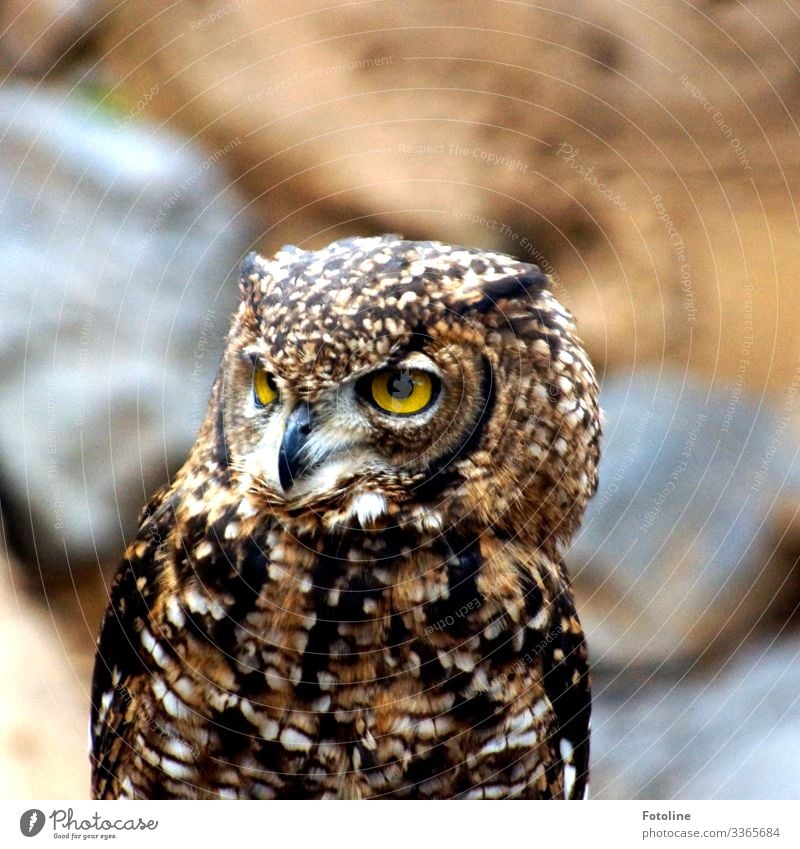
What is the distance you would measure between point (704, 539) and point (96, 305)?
68cm

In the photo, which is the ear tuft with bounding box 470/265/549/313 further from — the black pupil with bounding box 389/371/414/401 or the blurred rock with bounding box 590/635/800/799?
the blurred rock with bounding box 590/635/800/799

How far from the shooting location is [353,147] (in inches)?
29.0

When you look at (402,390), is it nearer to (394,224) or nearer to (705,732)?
(394,224)

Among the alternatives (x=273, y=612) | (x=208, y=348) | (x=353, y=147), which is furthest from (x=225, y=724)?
(x=353, y=147)

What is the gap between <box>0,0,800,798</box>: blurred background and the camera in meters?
0.73

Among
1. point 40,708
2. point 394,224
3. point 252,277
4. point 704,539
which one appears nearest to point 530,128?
point 394,224

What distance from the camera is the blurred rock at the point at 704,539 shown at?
0.77 meters

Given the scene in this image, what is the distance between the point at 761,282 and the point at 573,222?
0.21m

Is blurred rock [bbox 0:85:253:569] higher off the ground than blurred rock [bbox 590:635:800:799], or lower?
higher

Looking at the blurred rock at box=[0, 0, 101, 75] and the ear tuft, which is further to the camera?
the blurred rock at box=[0, 0, 101, 75]

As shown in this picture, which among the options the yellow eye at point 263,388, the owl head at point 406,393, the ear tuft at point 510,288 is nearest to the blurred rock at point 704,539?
the owl head at point 406,393
